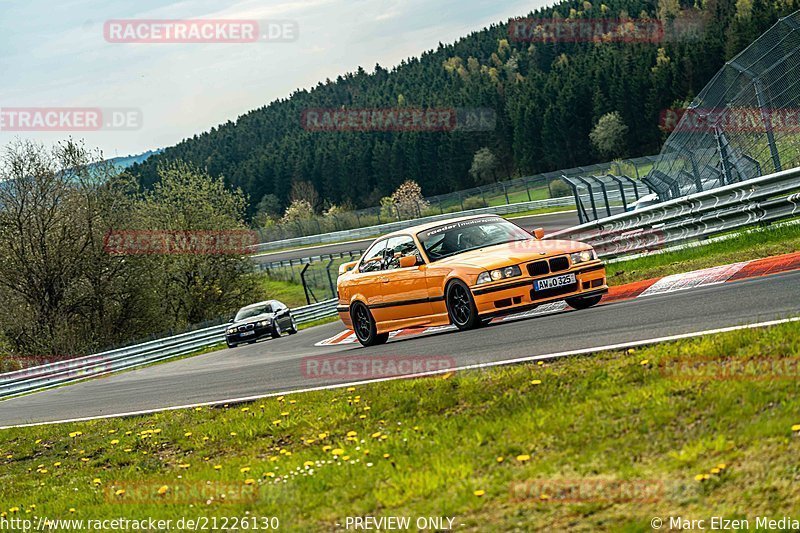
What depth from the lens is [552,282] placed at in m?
11.5

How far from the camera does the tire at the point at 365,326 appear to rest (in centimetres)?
1384

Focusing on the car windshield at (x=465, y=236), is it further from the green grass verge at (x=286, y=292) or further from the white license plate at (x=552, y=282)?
the green grass verge at (x=286, y=292)

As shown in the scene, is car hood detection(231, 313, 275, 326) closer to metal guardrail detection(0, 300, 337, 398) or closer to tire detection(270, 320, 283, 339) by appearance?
tire detection(270, 320, 283, 339)

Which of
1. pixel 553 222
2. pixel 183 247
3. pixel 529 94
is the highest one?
pixel 529 94

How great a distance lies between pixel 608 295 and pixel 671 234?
4.41 m

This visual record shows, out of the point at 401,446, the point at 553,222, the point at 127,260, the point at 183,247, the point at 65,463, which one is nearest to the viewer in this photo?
the point at 401,446

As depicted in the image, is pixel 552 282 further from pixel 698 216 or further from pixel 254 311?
pixel 254 311

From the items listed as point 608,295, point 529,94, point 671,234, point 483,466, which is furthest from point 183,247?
point 529,94

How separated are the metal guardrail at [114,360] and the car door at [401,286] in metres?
15.9

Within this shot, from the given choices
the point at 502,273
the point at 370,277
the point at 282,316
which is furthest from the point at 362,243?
the point at 502,273

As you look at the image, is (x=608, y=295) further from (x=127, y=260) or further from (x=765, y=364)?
(x=127, y=260)

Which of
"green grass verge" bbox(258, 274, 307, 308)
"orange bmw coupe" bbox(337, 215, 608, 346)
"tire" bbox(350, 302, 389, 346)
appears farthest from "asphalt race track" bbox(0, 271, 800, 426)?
"green grass verge" bbox(258, 274, 307, 308)

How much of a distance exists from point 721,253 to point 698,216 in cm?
195

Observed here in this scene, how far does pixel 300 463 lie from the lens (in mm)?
6504
